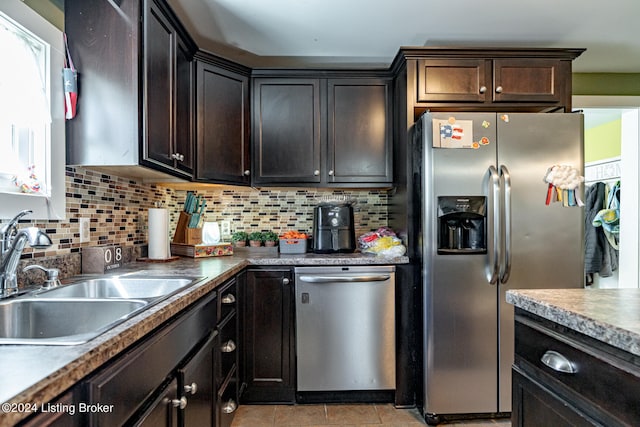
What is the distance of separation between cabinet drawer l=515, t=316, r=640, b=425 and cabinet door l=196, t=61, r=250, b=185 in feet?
6.18

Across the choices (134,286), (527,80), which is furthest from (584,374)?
(527,80)

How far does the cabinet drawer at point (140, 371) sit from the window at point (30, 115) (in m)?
0.79

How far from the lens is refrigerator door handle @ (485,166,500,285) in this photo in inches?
72.8

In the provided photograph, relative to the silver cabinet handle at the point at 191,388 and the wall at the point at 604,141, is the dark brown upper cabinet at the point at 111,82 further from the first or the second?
the wall at the point at 604,141

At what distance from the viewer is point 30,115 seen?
1.39 meters

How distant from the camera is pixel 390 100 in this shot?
2.43 metres

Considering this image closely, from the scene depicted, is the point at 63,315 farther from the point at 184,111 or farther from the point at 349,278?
the point at 349,278

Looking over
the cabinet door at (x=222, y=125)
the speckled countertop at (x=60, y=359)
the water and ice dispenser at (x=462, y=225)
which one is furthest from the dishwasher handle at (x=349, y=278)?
the speckled countertop at (x=60, y=359)

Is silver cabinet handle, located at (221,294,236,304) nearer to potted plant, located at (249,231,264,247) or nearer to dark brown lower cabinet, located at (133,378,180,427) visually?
dark brown lower cabinet, located at (133,378,180,427)

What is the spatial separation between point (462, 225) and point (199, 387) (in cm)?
155

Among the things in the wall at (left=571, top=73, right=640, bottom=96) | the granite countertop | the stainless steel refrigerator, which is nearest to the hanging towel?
the wall at (left=571, top=73, right=640, bottom=96)

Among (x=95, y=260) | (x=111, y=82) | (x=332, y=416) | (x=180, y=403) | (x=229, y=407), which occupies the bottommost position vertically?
(x=332, y=416)

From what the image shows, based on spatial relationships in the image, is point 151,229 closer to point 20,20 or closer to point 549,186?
point 20,20

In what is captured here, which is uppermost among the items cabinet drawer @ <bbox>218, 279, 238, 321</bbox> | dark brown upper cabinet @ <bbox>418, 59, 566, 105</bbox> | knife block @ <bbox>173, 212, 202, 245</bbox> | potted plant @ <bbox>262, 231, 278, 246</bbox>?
dark brown upper cabinet @ <bbox>418, 59, 566, 105</bbox>
